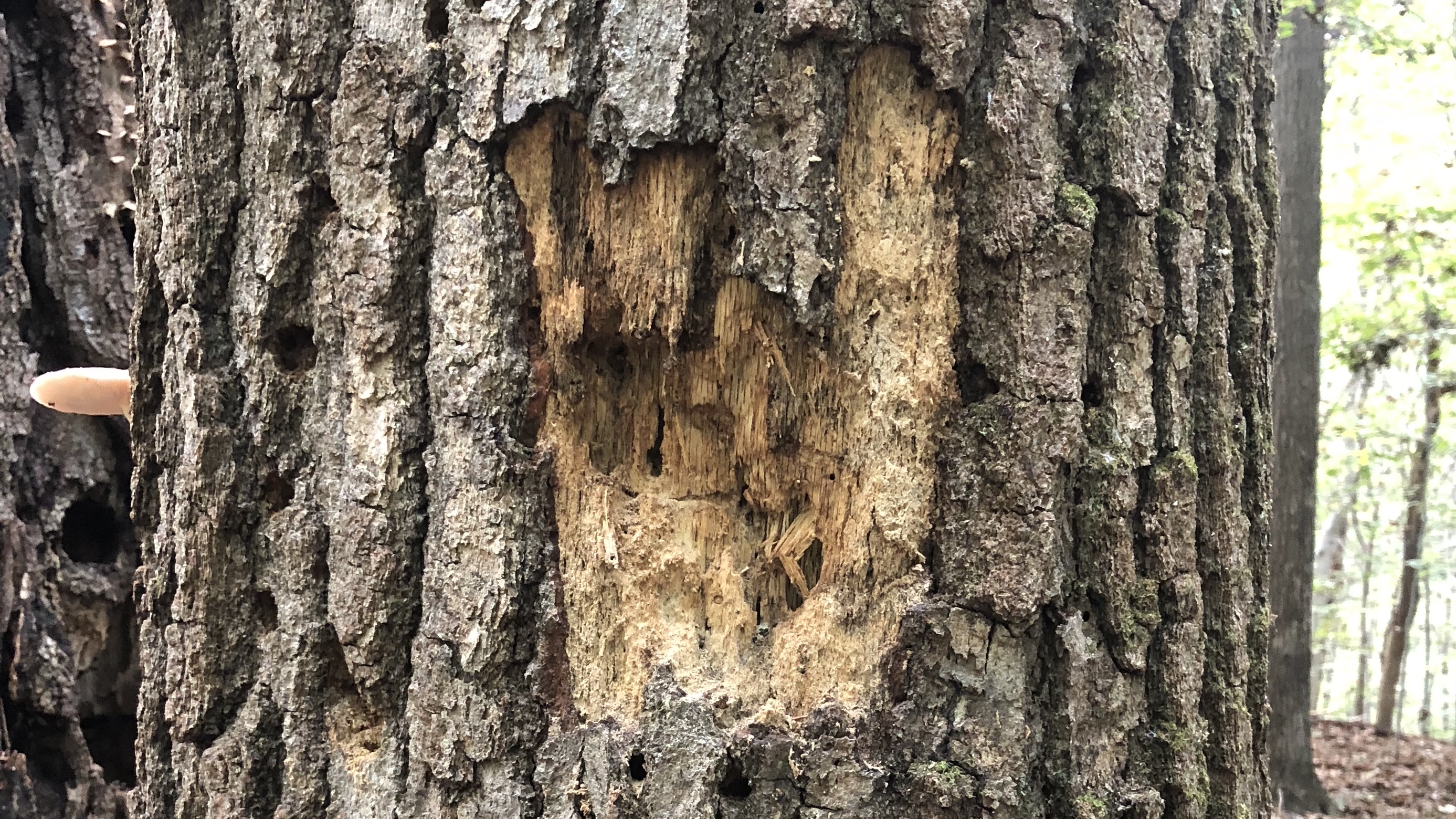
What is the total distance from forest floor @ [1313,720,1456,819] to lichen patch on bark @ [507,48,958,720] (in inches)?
233

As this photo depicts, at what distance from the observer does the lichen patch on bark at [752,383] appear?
46.3 inches

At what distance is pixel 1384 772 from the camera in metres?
6.67

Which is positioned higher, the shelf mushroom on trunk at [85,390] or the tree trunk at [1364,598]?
the shelf mushroom on trunk at [85,390]

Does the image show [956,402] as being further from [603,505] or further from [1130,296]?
[603,505]

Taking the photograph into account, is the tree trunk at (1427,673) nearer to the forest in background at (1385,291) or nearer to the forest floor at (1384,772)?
the forest in background at (1385,291)

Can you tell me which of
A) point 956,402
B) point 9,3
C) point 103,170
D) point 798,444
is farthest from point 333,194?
point 9,3

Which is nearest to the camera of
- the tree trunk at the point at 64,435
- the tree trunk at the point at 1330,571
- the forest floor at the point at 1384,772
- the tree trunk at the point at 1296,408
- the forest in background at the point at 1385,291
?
the tree trunk at the point at 64,435

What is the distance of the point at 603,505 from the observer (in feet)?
4.02

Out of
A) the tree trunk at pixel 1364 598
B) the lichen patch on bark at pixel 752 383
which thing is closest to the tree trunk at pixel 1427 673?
the tree trunk at pixel 1364 598

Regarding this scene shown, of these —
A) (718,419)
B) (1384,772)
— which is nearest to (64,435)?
(718,419)

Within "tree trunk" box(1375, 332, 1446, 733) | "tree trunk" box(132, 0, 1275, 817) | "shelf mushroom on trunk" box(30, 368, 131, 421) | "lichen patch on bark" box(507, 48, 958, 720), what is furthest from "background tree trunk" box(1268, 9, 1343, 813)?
"shelf mushroom on trunk" box(30, 368, 131, 421)

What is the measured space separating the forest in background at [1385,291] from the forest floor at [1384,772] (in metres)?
1.06

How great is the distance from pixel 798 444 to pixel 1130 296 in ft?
1.63

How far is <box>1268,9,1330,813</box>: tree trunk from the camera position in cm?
510
